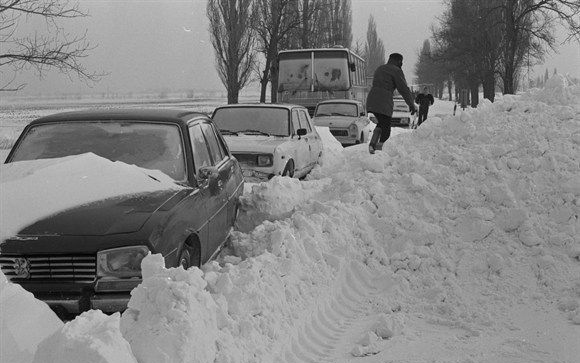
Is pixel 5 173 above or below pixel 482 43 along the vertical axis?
below

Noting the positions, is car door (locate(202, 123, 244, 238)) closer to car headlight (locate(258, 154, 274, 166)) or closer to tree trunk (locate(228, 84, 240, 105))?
car headlight (locate(258, 154, 274, 166))

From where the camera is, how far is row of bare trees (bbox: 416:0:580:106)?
89.6 ft

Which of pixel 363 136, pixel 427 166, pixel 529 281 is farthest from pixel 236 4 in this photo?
pixel 529 281

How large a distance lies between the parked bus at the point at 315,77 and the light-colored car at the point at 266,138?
29.8 feet

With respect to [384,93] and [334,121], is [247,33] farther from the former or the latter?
[384,93]

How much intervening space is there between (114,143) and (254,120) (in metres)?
4.91

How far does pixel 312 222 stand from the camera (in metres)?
4.98

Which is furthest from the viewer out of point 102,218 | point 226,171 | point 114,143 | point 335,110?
point 335,110

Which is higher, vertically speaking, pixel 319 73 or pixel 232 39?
pixel 232 39

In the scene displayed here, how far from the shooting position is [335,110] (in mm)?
17484

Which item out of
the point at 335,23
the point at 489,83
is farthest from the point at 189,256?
the point at 335,23

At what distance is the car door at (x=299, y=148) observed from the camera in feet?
31.1

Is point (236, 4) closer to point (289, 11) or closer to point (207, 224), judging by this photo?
point (289, 11)

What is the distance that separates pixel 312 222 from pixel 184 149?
1.36m
